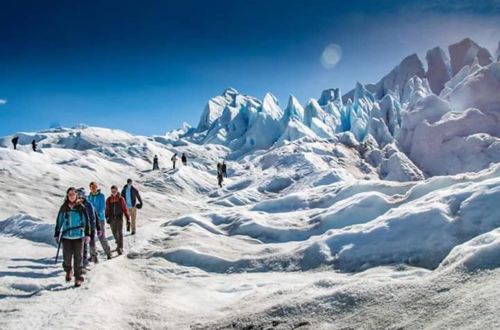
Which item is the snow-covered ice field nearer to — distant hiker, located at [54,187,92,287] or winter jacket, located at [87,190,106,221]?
distant hiker, located at [54,187,92,287]

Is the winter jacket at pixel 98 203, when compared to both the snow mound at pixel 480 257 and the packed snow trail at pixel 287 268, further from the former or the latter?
the snow mound at pixel 480 257

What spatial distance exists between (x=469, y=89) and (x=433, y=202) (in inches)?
1849

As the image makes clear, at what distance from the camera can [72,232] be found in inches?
317

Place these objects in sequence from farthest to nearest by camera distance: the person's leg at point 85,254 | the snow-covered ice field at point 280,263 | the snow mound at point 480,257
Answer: the person's leg at point 85,254 → the snow-covered ice field at point 280,263 → the snow mound at point 480,257

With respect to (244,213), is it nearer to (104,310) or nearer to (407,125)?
(104,310)

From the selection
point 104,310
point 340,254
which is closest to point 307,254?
point 340,254

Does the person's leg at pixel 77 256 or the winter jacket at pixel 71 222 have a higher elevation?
the winter jacket at pixel 71 222

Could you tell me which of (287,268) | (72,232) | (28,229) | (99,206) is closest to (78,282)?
(72,232)

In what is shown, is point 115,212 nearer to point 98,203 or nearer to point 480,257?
point 98,203

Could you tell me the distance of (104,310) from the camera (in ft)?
22.2

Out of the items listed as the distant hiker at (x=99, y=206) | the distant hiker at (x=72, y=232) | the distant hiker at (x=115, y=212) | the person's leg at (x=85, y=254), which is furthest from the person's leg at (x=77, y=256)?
the distant hiker at (x=115, y=212)

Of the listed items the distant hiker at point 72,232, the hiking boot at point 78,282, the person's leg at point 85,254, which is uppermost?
the distant hiker at point 72,232

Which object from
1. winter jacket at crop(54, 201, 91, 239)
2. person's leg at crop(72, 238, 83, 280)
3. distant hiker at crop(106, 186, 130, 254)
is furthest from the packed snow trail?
winter jacket at crop(54, 201, 91, 239)

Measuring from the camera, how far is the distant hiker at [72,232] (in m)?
8.00
